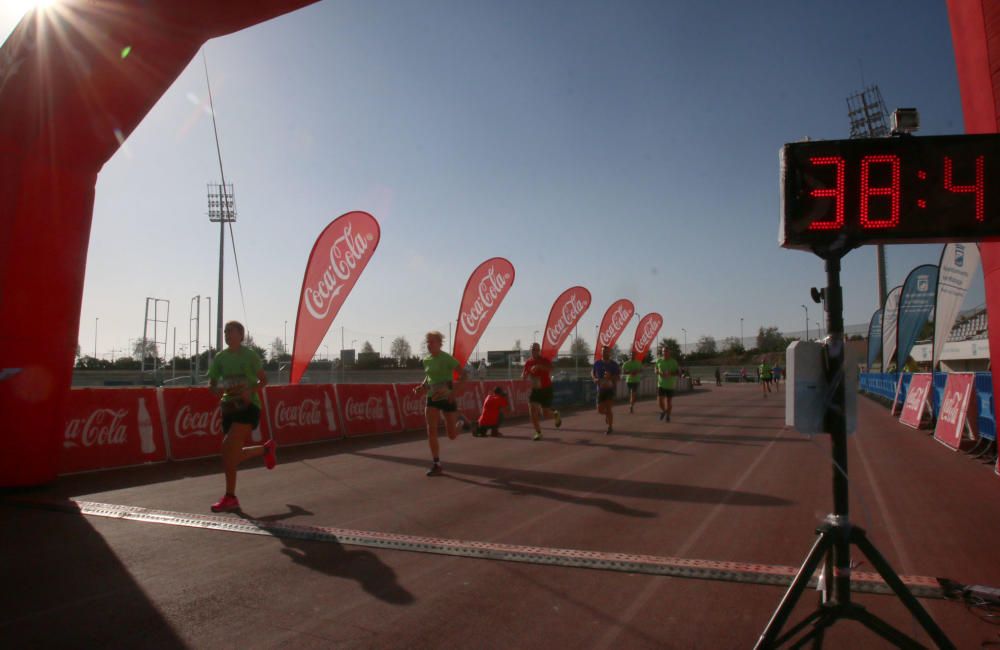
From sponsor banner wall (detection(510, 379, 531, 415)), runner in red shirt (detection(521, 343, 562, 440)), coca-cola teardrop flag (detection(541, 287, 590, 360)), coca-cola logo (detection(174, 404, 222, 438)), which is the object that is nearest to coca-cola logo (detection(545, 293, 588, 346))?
coca-cola teardrop flag (detection(541, 287, 590, 360))

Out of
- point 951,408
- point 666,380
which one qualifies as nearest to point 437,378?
point 951,408

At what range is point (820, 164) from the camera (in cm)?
319

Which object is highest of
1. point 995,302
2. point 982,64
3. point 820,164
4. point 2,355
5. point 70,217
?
point 982,64

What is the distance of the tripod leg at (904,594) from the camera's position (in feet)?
8.17

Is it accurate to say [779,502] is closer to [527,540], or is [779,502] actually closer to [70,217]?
[527,540]

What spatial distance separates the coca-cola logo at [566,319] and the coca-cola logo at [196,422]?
53.7 ft

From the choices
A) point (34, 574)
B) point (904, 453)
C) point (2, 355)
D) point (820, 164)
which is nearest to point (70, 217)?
point (2, 355)

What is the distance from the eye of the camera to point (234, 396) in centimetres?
612

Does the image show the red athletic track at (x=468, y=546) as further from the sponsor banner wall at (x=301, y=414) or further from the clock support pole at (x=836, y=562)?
the sponsor banner wall at (x=301, y=414)

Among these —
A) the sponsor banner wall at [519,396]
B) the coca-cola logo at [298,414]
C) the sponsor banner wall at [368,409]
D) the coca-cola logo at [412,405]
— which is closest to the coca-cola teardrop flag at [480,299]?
the sponsor banner wall at [519,396]

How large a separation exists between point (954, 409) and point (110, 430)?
13.6m

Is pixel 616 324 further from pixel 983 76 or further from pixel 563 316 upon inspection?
pixel 983 76

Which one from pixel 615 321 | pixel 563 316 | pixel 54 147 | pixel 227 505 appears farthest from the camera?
pixel 615 321

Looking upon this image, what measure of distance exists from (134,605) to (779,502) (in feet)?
18.2
